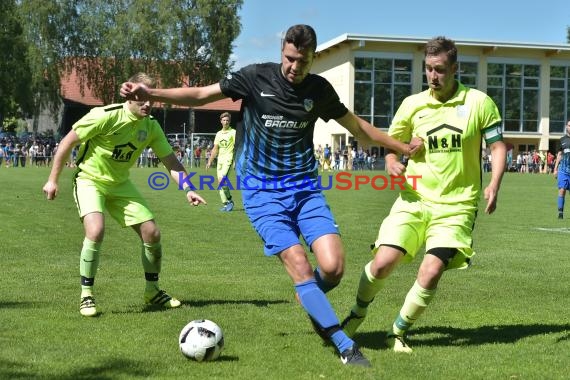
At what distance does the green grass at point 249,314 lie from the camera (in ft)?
17.1

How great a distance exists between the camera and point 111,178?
742 cm

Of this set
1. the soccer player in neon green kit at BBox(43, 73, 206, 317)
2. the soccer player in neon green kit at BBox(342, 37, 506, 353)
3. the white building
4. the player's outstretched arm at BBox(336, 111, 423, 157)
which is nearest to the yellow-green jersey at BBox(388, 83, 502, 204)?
the soccer player in neon green kit at BBox(342, 37, 506, 353)

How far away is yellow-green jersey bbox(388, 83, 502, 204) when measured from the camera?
5910 mm

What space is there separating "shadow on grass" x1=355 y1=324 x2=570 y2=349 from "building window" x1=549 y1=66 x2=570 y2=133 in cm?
5957

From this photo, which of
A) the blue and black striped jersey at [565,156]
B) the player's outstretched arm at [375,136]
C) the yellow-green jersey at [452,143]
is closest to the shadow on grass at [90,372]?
the player's outstretched arm at [375,136]

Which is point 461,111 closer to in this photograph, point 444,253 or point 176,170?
point 444,253

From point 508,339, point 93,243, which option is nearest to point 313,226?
point 508,339

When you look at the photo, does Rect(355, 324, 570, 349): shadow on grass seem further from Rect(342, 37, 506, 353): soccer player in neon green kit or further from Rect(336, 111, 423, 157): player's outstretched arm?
Rect(336, 111, 423, 157): player's outstretched arm

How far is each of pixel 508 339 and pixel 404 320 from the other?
95 centimetres

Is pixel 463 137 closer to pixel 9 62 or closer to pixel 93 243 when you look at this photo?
pixel 93 243

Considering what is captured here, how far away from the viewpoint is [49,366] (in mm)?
5113

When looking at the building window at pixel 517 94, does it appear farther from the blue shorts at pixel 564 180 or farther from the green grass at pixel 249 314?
the green grass at pixel 249 314

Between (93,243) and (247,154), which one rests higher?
(247,154)

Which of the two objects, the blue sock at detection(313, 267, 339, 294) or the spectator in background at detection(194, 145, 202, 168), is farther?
the spectator in background at detection(194, 145, 202, 168)
